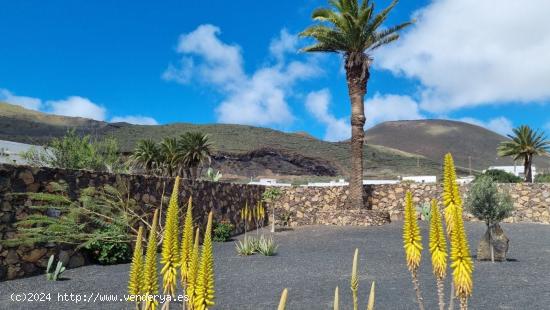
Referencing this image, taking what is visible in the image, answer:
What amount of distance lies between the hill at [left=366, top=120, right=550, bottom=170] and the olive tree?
357ft

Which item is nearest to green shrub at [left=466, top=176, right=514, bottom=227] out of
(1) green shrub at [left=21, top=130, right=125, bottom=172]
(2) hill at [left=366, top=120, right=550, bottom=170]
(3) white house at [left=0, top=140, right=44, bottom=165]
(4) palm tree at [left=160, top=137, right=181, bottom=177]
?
(1) green shrub at [left=21, top=130, right=125, bottom=172]

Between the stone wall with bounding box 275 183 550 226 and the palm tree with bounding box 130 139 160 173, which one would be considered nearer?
the stone wall with bounding box 275 183 550 226

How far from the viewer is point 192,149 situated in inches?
1497

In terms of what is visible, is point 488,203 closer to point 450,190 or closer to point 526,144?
point 450,190

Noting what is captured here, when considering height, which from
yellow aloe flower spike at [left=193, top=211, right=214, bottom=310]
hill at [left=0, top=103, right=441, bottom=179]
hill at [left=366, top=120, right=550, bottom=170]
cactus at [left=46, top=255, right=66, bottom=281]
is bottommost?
cactus at [left=46, top=255, right=66, bottom=281]

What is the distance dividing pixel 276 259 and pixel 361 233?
6.99 m

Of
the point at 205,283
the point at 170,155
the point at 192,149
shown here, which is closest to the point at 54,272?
the point at 205,283

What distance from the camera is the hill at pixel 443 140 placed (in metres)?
128

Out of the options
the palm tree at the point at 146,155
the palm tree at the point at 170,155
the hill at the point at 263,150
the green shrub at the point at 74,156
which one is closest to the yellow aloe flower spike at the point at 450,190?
the green shrub at the point at 74,156

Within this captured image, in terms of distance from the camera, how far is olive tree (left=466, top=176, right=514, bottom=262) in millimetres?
12523

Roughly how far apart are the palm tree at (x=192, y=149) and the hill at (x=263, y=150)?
17.1m

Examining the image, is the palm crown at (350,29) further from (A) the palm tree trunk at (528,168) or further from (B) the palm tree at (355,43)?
(A) the palm tree trunk at (528,168)

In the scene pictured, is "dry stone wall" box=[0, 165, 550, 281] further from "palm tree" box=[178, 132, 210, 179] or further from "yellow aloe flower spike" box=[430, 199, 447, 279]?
"palm tree" box=[178, 132, 210, 179]

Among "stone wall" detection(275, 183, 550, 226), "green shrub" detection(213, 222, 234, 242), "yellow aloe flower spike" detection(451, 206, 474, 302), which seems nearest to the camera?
"yellow aloe flower spike" detection(451, 206, 474, 302)
